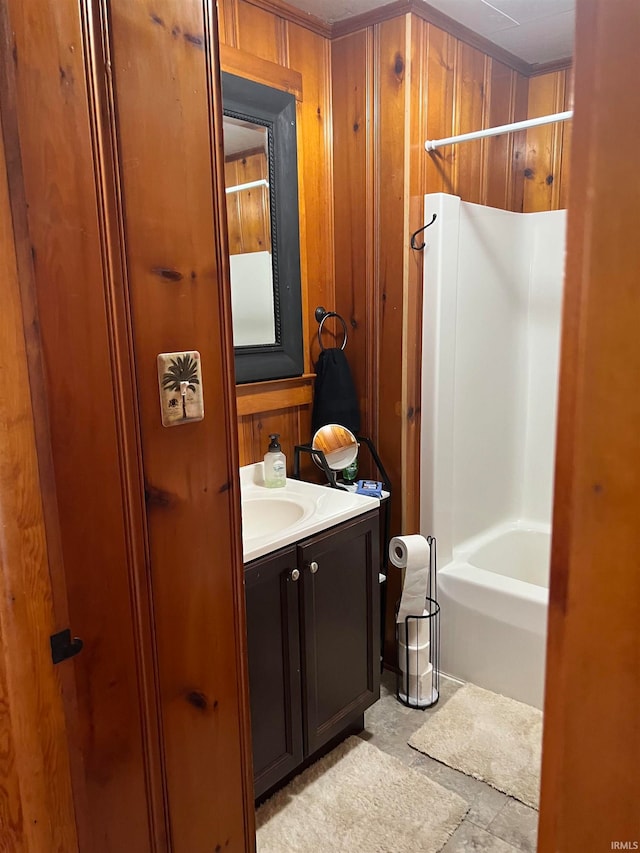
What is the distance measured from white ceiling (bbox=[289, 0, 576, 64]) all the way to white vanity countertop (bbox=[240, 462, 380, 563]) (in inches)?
60.9

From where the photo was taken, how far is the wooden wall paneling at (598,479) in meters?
0.34

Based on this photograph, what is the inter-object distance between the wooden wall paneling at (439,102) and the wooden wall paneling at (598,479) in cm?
202

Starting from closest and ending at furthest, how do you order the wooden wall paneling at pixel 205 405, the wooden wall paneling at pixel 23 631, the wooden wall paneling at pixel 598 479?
the wooden wall paneling at pixel 598 479 < the wooden wall paneling at pixel 23 631 < the wooden wall paneling at pixel 205 405

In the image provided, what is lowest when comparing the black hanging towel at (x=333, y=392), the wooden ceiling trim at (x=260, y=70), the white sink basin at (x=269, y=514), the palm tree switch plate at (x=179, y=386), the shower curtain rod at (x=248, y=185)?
the white sink basin at (x=269, y=514)

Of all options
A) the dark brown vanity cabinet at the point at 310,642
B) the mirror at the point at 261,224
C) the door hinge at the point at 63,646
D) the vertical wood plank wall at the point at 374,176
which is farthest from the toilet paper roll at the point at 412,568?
the door hinge at the point at 63,646

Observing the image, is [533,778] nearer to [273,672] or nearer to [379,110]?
[273,672]

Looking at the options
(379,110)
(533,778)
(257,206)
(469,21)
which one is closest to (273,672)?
(533,778)

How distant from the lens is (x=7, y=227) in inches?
33.4

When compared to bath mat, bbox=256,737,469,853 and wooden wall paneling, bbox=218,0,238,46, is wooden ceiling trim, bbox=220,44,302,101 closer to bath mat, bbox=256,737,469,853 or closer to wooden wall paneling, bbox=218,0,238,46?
wooden wall paneling, bbox=218,0,238,46

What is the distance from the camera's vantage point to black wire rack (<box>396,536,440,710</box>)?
2275 mm

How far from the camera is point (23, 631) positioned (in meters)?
0.92

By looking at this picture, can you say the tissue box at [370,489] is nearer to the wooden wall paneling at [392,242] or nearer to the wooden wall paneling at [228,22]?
the wooden wall paneling at [392,242]

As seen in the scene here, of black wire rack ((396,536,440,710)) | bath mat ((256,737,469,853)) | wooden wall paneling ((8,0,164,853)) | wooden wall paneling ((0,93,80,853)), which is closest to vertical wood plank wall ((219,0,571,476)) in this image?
black wire rack ((396,536,440,710))

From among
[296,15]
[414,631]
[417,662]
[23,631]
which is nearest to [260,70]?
[296,15]
